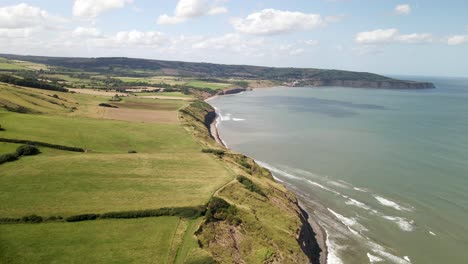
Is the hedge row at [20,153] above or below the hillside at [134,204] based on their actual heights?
above

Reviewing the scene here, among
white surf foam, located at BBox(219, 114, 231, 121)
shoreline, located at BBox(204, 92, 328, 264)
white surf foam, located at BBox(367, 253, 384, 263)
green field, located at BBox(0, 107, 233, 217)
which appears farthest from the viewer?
white surf foam, located at BBox(219, 114, 231, 121)

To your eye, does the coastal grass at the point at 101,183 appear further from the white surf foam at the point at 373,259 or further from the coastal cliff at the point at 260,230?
the white surf foam at the point at 373,259

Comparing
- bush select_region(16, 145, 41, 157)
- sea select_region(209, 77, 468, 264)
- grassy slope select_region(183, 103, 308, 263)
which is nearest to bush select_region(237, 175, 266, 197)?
grassy slope select_region(183, 103, 308, 263)

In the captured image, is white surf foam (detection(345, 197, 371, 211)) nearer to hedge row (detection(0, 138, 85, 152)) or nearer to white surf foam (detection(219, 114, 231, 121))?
hedge row (detection(0, 138, 85, 152))

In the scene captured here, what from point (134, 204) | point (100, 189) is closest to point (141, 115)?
point (100, 189)

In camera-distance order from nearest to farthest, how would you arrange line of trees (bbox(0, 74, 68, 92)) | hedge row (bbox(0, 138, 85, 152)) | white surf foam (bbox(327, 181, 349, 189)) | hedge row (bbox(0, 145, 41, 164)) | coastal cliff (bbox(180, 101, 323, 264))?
coastal cliff (bbox(180, 101, 323, 264)), hedge row (bbox(0, 145, 41, 164)), hedge row (bbox(0, 138, 85, 152)), white surf foam (bbox(327, 181, 349, 189)), line of trees (bbox(0, 74, 68, 92))

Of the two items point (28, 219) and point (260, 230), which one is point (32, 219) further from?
point (260, 230)

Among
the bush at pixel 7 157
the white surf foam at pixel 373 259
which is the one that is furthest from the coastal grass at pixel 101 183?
the white surf foam at pixel 373 259
